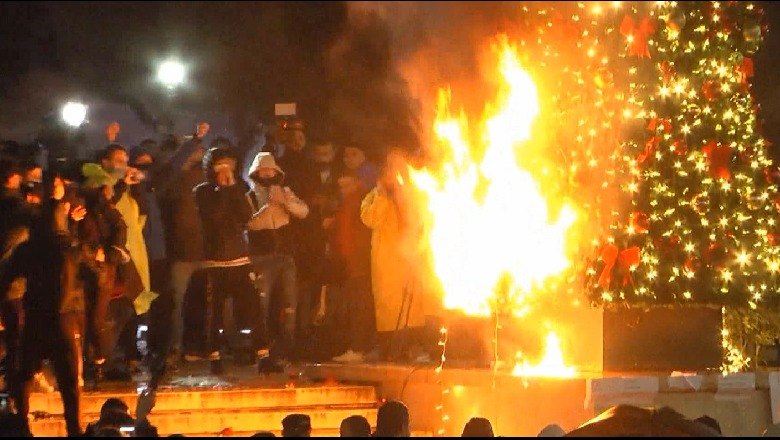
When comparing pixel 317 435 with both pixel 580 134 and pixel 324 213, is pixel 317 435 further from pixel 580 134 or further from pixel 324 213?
pixel 580 134

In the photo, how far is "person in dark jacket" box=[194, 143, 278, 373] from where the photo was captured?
9867 mm

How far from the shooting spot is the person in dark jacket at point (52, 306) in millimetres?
7602

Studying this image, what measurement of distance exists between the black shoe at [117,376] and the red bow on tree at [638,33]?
18.3ft

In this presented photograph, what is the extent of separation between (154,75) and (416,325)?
5961 mm

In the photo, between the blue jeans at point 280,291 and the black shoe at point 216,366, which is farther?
the blue jeans at point 280,291

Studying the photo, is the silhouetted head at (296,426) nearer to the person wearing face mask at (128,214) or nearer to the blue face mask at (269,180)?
the person wearing face mask at (128,214)

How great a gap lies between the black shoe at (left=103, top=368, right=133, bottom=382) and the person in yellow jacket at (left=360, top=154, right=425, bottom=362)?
8.62ft

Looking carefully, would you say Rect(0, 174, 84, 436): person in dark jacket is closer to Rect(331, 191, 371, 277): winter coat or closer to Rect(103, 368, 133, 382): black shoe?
Rect(103, 368, 133, 382): black shoe

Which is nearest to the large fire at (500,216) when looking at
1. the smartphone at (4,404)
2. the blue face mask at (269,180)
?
the blue face mask at (269,180)

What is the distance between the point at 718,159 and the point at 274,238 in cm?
445

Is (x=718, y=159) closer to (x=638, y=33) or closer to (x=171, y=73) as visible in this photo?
(x=638, y=33)

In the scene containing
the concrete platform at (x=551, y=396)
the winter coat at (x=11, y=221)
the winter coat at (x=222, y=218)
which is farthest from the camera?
the winter coat at (x=222, y=218)

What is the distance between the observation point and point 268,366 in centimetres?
964

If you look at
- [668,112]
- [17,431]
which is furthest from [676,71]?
[17,431]
